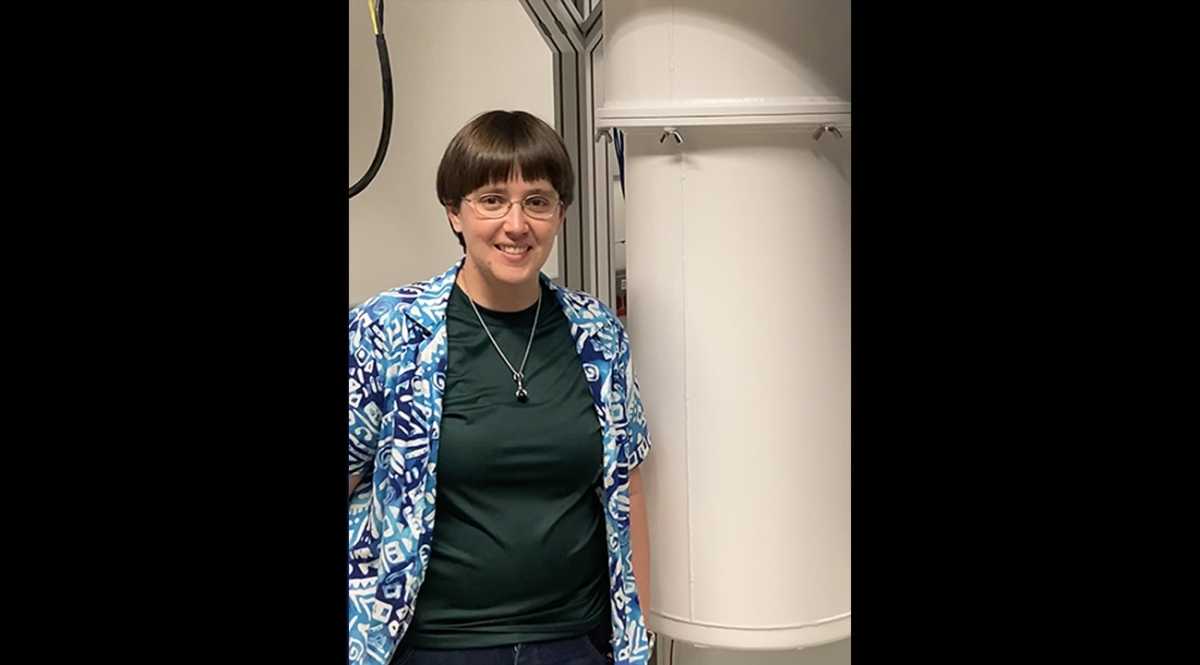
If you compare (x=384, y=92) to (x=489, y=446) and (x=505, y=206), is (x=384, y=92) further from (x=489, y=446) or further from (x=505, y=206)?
(x=489, y=446)

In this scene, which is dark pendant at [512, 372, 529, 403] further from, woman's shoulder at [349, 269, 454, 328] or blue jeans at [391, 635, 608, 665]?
blue jeans at [391, 635, 608, 665]

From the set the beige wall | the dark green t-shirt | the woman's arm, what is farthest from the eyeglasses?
the beige wall

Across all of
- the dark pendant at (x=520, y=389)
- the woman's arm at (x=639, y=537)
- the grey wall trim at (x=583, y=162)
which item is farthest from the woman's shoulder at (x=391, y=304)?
the grey wall trim at (x=583, y=162)

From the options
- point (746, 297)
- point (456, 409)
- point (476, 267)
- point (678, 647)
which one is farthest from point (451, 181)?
point (678, 647)

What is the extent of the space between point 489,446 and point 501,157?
1.01 feet

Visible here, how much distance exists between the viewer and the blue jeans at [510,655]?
1.53 meters

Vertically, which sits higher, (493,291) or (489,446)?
(493,291)

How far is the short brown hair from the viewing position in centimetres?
153

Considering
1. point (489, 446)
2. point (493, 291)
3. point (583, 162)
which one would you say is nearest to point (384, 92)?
point (583, 162)

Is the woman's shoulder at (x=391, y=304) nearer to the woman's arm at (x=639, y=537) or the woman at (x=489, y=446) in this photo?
the woman at (x=489, y=446)

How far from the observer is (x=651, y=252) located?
5.37 ft

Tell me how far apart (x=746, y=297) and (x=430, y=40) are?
51.4 inches

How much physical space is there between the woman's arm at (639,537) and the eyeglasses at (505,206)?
1.06 feet

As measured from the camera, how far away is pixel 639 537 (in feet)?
5.47
